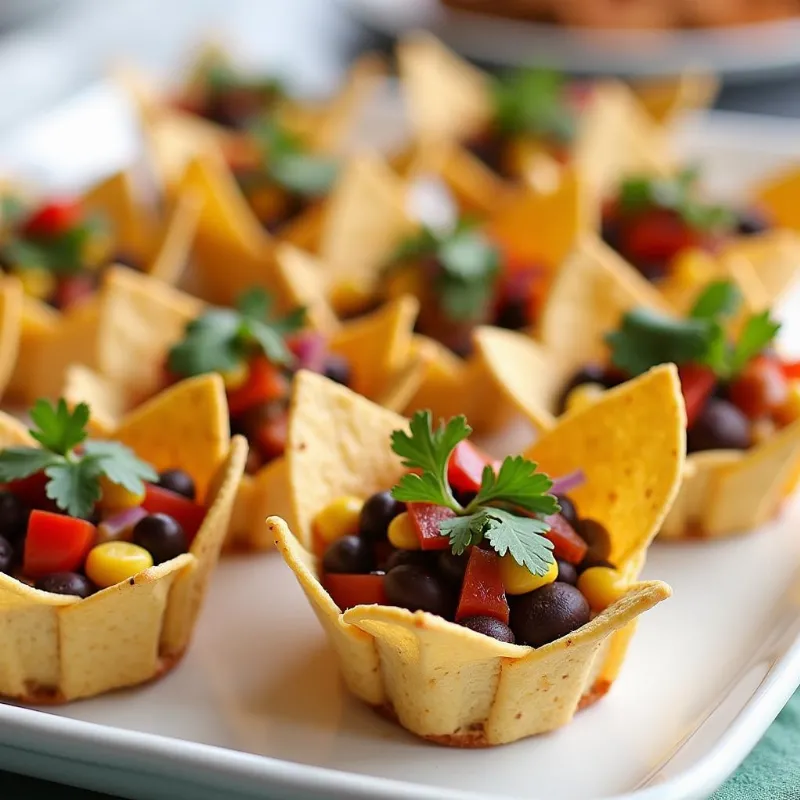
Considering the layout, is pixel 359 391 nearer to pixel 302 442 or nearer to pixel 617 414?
pixel 302 442

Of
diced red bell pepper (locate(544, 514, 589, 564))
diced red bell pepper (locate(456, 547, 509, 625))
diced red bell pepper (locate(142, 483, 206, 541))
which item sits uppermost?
diced red bell pepper (locate(544, 514, 589, 564))

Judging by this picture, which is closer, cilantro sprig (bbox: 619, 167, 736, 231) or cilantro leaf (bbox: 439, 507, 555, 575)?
cilantro leaf (bbox: 439, 507, 555, 575)

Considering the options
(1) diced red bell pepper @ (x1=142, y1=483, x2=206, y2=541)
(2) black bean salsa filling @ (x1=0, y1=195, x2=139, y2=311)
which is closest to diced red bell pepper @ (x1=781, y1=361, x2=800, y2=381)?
(1) diced red bell pepper @ (x1=142, y1=483, x2=206, y2=541)

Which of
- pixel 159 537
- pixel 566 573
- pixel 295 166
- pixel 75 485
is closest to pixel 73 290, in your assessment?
pixel 295 166

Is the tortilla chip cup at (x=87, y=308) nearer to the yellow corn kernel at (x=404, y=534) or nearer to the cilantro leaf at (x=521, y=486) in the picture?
the yellow corn kernel at (x=404, y=534)

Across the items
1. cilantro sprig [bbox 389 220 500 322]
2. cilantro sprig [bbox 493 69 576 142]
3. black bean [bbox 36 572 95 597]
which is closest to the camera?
black bean [bbox 36 572 95 597]

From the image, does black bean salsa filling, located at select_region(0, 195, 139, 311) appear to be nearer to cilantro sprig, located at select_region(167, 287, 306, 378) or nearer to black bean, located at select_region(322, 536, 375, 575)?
cilantro sprig, located at select_region(167, 287, 306, 378)

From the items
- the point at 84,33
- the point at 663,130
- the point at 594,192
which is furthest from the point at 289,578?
the point at 84,33

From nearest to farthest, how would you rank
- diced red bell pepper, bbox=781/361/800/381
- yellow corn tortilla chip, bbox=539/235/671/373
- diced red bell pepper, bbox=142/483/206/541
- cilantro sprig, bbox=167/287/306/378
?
1. diced red bell pepper, bbox=142/483/206/541
2. cilantro sprig, bbox=167/287/306/378
3. diced red bell pepper, bbox=781/361/800/381
4. yellow corn tortilla chip, bbox=539/235/671/373
